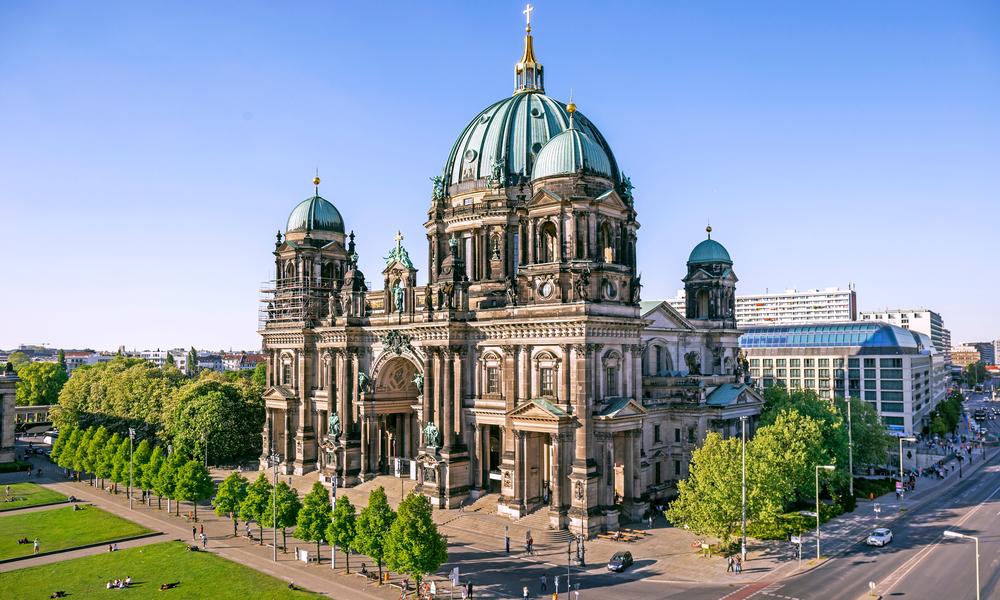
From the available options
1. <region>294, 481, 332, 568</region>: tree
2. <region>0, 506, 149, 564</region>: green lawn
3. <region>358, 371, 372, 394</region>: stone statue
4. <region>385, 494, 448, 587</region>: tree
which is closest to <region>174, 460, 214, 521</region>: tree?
<region>0, 506, 149, 564</region>: green lawn

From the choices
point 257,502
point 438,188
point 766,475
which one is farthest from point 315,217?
point 766,475

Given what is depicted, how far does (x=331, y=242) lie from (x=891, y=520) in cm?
7660

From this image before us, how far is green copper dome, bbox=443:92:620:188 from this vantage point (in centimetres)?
8612

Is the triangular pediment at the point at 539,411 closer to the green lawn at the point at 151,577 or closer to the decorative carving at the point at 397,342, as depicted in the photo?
the decorative carving at the point at 397,342

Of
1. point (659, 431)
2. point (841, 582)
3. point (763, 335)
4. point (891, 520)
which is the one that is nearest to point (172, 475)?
point (659, 431)

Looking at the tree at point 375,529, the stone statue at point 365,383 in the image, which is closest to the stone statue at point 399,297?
the stone statue at point 365,383

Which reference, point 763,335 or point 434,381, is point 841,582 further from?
point 763,335

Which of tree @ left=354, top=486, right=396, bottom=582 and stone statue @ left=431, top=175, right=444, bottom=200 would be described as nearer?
tree @ left=354, top=486, right=396, bottom=582

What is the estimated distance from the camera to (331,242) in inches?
3915

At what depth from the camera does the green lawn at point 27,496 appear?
3277 inches

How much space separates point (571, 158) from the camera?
70000 millimetres

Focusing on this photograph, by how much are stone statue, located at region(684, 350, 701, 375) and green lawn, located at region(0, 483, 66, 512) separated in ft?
260

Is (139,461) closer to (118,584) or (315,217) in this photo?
(118,584)

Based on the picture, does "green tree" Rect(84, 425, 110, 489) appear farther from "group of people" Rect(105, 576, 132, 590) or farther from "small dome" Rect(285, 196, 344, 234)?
"group of people" Rect(105, 576, 132, 590)
